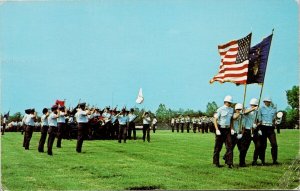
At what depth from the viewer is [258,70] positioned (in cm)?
1398

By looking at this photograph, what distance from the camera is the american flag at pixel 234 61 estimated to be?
552 inches

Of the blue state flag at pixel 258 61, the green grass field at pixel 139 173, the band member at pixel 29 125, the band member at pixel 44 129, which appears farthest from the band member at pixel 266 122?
the band member at pixel 29 125

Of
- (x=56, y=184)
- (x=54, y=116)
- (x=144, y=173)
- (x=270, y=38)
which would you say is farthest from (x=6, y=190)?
(x=270, y=38)

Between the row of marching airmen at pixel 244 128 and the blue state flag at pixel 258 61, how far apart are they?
0.66m

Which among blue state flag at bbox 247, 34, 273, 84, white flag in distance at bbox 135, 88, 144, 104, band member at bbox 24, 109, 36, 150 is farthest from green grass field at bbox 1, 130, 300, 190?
white flag in distance at bbox 135, 88, 144, 104

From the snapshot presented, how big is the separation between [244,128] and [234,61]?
2012 mm

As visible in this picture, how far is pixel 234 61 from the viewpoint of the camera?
47.3 feet

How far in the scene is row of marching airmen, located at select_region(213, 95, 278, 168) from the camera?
1356 cm

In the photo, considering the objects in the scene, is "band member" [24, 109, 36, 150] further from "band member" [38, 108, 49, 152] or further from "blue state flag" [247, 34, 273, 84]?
"blue state flag" [247, 34, 273, 84]

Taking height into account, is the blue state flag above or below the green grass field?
above

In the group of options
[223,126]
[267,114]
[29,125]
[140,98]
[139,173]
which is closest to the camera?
[139,173]

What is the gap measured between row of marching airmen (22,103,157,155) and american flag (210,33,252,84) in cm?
614

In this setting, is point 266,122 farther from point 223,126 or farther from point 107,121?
point 107,121

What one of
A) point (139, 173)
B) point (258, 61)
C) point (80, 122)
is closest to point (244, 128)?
point (258, 61)
